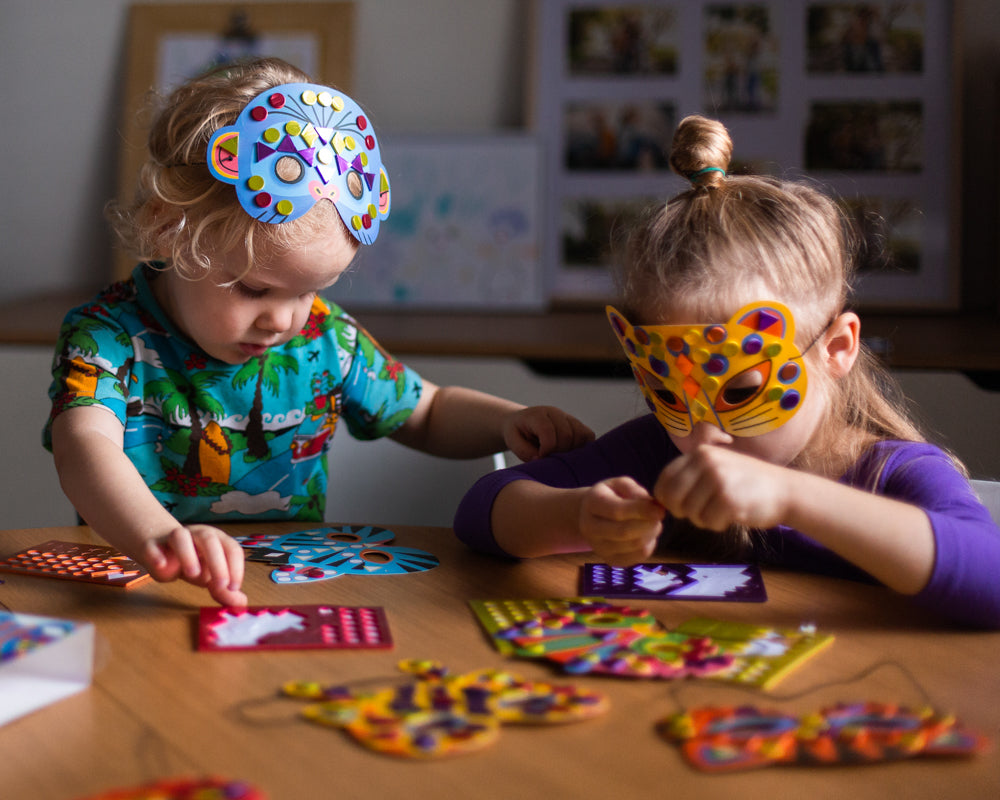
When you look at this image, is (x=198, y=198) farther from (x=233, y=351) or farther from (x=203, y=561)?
(x=203, y=561)

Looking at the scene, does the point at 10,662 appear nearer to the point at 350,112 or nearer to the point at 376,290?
the point at 350,112

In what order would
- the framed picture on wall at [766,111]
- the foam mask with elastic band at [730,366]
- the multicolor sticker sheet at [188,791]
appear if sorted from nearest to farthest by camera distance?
the multicolor sticker sheet at [188,791] < the foam mask with elastic band at [730,366] < the framed picture on wall at [766,111]

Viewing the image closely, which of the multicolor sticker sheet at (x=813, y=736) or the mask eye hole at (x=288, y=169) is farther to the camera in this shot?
the mask eye hole at (x=288, y=169)

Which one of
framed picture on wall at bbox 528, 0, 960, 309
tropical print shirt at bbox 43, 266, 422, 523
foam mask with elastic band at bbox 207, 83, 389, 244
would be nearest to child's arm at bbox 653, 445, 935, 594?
foam mask with elastic band at bbox 207, 83, 389, 244

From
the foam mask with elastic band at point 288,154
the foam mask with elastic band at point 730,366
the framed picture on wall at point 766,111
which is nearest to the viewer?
the foam mask with elastic band at point 730,366

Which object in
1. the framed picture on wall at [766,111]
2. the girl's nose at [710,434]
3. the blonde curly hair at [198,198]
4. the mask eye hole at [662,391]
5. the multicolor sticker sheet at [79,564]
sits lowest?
the multicolor sticker sheet at [79,564]

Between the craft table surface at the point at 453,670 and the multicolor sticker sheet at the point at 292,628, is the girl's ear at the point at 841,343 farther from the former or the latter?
the multicolor sticker sheet at the point at 292,628

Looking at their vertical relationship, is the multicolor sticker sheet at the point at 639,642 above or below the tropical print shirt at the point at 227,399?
below

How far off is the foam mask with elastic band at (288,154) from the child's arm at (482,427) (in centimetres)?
30

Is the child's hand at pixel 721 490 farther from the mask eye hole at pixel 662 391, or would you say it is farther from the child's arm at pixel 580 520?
the mask eye hole at pixel 662 391

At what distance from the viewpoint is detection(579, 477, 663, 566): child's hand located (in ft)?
2.51

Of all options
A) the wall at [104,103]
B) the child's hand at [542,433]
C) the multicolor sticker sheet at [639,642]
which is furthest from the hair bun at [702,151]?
the wall at [104,103]

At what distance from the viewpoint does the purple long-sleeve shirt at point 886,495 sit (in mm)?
753

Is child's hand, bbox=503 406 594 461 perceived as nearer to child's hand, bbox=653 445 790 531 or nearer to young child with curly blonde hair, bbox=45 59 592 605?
young child with curly blonde hair, bbox=45 59 592 605
